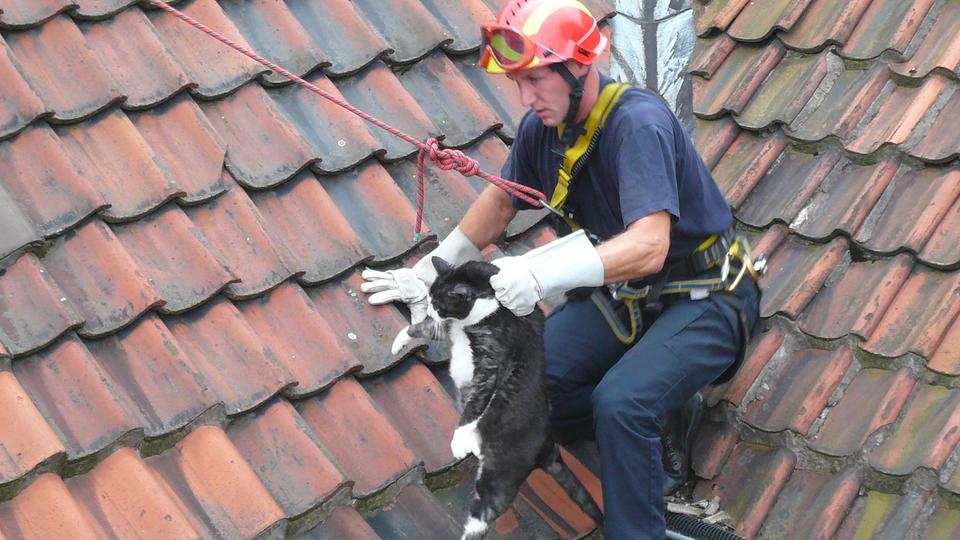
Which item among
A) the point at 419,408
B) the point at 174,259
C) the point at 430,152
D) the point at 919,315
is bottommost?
the point at 919,315

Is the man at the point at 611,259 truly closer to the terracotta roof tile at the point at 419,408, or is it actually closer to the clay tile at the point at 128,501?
the terracotta roof tile at the point at 419,408

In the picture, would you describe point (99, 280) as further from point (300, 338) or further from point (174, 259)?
point (300, 338)

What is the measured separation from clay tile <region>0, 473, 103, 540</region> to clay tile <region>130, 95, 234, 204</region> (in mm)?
952

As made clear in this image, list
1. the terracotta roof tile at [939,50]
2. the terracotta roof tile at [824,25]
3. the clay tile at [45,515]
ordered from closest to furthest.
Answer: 1. the clay tile at [45,515]
2. the terracotta roof tile at [939,50]
3. the terracotta roof tile at [824,25]

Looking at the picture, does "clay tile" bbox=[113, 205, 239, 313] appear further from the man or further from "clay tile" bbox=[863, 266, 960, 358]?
"clay tile" bbox=[863, 266, 960, 358]

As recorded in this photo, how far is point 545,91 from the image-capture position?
129 inches

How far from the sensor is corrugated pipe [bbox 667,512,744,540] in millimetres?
3406

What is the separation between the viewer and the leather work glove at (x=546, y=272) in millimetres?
3090

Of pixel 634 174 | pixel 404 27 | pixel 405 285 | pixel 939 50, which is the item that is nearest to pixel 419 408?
pixel 405 285

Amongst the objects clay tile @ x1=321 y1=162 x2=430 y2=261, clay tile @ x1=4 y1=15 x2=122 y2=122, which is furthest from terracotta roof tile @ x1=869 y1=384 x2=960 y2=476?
clay tile @ x1=4 y1=15 x2=122 y2=122

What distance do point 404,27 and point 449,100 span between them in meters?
0.32

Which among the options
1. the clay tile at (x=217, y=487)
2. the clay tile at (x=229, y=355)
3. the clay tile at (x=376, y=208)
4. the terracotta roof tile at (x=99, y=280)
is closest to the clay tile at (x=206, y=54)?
the clay tile at (x=376, y=208)

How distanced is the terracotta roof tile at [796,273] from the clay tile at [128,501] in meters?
2.02

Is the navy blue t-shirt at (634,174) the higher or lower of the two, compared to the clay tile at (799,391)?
higher
